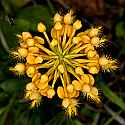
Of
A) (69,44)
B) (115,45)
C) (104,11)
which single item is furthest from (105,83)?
(69,44)

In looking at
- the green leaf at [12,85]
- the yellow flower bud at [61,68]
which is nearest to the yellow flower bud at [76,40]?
the yellow flower bud at [61,68]

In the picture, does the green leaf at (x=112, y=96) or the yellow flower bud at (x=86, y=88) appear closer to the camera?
the yellow flower bud at (x=86, y=88)

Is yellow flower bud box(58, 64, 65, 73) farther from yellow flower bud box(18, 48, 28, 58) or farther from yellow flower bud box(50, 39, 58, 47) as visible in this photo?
yellow flower bud box(18, 48, 28, 58)

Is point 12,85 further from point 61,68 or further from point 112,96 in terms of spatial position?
point 112,96

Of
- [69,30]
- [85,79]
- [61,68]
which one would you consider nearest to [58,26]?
[69,30]

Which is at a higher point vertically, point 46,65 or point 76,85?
point 46,65

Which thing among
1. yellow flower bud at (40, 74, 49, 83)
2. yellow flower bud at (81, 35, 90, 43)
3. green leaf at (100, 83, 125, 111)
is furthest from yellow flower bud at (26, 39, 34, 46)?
green leaf at (100, 83, 125, 111)

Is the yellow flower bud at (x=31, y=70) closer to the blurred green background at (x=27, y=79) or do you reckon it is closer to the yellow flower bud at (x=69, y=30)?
the yellow flower bud at (x=69, y=30)

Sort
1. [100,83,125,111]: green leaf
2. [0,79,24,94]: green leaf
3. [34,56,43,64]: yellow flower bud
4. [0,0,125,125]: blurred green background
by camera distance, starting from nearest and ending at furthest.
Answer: [34,56,43,64]: yellow flower bud → [0,79,24,94]: green leaf → [0,0,125,125]: blurred green background → [100,83,125,111]: green leaf
